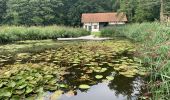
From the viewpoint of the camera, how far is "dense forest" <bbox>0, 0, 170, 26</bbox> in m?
30.3

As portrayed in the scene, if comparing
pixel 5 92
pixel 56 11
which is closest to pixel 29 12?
pixel 56 11

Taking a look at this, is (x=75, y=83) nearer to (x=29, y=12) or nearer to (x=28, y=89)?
(x=28, y=89)

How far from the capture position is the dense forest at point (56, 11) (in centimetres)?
3027

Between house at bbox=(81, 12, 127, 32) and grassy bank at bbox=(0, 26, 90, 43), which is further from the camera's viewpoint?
house at bbox=(81, 12, 127, 32)

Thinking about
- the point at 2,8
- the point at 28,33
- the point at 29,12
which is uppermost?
the point at 2,8

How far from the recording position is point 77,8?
1581 inches

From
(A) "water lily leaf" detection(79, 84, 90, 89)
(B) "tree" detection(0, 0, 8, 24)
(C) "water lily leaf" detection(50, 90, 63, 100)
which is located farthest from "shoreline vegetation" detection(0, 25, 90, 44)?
(B) "tree" detection(0, 0, 8, 24)

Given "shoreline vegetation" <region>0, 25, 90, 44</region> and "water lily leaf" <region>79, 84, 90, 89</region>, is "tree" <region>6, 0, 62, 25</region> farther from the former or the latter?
"water lily leaf" <region>79, 84, 90, 89</region>

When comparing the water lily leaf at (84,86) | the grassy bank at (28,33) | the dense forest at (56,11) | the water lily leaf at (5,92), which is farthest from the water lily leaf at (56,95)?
the dense forest at (56,11)

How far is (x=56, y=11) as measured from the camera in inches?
1523

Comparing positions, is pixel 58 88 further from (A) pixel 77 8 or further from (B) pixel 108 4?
(B) pixel 108 4

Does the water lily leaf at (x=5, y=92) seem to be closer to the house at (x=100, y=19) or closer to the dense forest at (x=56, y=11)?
the dense forest at (x=56, y=11)

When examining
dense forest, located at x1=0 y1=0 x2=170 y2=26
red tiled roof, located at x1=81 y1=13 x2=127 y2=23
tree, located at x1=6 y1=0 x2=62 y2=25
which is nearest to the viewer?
dense forest, located at x1=0 y1=0 x2=170 y2=26

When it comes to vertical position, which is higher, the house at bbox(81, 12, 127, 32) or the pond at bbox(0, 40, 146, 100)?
the house at bbox(81, 12, 127, 32)
